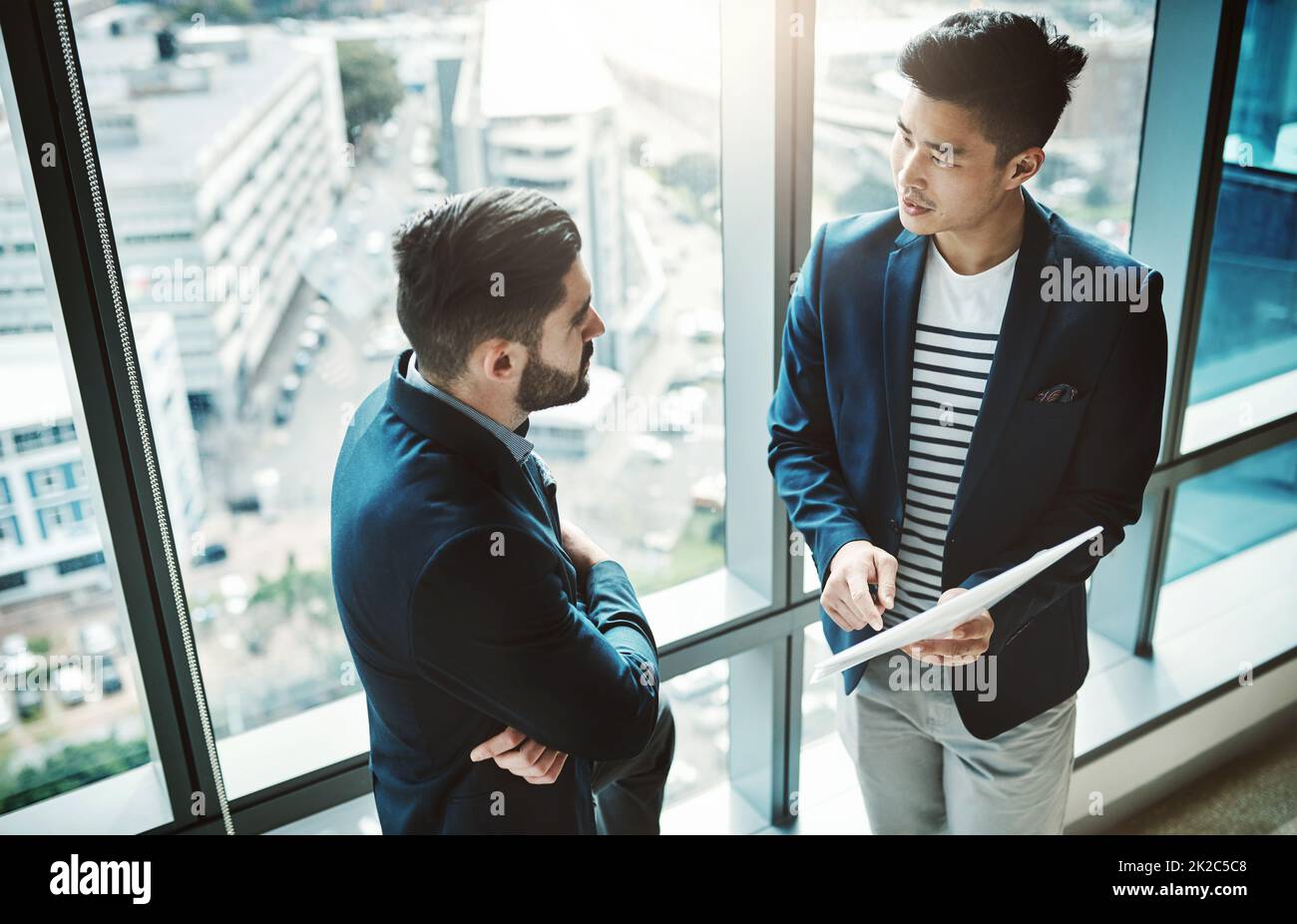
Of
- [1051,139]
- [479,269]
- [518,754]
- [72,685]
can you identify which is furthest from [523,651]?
[1051,139]

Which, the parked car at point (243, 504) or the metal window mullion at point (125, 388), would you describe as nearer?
the metal window mullion at point (125, 388)

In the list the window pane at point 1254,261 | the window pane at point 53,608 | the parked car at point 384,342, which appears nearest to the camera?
the window pane at point 53,608

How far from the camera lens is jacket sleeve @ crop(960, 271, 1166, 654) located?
1.55 meters

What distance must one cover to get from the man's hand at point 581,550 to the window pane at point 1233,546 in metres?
2.22

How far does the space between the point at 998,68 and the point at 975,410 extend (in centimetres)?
49

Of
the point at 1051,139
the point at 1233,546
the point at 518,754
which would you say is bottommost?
the point at 1233,546

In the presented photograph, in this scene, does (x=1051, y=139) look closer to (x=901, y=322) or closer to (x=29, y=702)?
(x=901, y=322)

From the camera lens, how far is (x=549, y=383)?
4.58 ft

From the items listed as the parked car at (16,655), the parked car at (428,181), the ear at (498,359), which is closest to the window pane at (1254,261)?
the parked car at (428,181)

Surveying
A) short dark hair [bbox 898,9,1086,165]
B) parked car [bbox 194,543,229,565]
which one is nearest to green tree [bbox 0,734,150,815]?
parked car [bbox 194,543,229,565]

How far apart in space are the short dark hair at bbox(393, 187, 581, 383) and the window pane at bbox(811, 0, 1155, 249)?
0.67 metres

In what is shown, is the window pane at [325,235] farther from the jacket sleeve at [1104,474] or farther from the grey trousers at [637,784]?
the jacket sleeve at [1104,474]

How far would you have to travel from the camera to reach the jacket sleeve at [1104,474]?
155cm

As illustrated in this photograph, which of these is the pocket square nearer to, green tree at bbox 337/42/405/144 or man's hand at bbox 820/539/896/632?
man's hand at bbox 820/539/896/632
